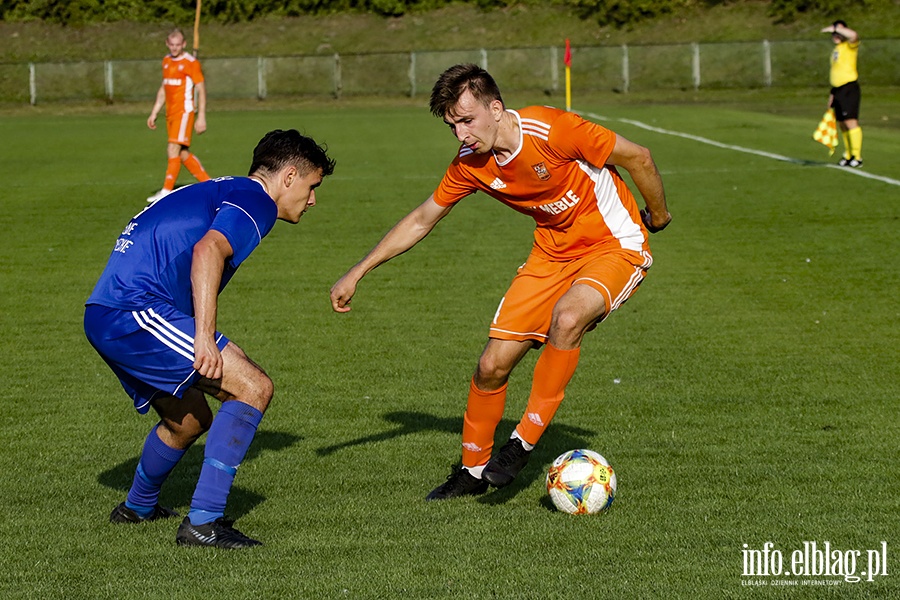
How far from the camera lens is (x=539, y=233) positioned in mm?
6164

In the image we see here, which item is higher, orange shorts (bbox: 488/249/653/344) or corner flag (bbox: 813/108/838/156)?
orange shorts (bbox: 488/249/653/344)

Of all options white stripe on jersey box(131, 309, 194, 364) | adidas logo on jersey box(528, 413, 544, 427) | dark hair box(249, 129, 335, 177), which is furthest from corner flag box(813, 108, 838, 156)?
white stripe on jersey box(131, 309, 194, 364)

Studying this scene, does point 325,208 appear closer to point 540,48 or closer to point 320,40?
point 540,48

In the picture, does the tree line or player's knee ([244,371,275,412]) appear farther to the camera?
the tree line

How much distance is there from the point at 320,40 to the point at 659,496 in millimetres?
51326

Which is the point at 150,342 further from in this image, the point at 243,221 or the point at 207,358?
the point at 243,221

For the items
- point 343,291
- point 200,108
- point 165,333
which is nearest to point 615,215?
point 343,291

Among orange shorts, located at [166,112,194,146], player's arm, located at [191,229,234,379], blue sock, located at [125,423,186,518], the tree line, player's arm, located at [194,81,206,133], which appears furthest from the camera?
the tree line

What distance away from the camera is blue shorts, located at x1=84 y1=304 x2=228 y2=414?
4.86m

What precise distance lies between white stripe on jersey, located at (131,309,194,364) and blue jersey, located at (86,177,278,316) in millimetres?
49

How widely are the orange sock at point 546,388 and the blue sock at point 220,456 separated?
55.4 inches

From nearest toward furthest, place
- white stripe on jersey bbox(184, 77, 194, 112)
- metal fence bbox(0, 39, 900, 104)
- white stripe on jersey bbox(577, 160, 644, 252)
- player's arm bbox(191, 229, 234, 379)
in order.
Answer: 1. player's arm bbox(191, 229, 234, 379)
2. white stripe on jersey bbox(577, 160, 644, 252)
3. white stripe on jersey bbox(184, 77, 194, 112)
4. metal fence bbox(0, 39, 900, 104)

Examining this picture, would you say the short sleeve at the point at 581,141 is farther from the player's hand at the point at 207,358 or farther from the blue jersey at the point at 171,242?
the player's hand at the point at 207,358

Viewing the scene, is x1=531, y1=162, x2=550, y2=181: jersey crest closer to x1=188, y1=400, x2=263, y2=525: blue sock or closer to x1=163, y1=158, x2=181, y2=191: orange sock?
x1=188, y1=400, x2=263, y2=525: blue sock
